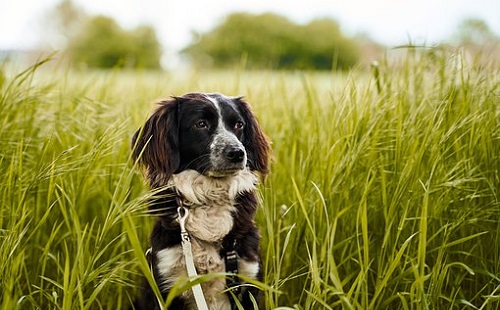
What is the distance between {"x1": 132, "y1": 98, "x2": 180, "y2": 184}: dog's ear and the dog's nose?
9.4 inches

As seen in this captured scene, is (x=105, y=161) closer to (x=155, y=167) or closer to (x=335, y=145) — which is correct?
(x=155, y=167)

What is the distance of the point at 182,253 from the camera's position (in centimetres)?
249

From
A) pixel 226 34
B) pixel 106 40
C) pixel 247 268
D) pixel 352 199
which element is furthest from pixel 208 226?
pixel 106 40

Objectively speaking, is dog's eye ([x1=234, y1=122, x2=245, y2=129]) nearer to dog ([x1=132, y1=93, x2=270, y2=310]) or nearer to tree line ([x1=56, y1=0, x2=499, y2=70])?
dog ([x1=132, y1=93, x2=270, y2=310])

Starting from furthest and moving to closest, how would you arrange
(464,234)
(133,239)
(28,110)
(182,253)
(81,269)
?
(28,110) < (464,234) < (182,253) < (81,269) < (133,239)

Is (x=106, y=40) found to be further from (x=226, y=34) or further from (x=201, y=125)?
(x=201, y=125)

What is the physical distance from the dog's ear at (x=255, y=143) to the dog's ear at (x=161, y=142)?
326 mm

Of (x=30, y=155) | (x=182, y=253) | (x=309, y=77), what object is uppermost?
(x=309, y=77)

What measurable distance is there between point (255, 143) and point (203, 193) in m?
0.38

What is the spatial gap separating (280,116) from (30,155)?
1.79 metres

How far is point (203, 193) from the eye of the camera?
2.63 m

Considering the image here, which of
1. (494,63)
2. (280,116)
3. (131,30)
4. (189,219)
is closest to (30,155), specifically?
(189,219)

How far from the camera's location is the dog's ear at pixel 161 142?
2623mm

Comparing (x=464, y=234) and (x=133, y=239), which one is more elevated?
(x=133, y=239)
